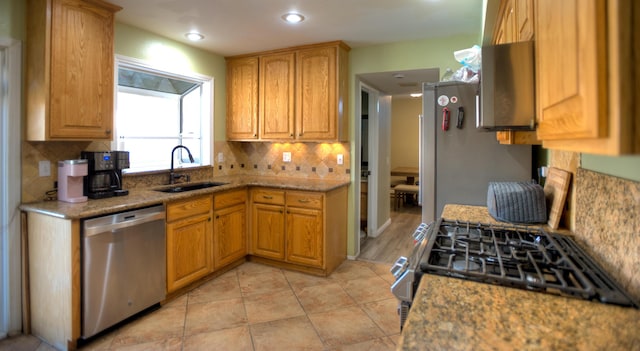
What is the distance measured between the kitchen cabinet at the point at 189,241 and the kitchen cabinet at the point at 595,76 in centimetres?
274

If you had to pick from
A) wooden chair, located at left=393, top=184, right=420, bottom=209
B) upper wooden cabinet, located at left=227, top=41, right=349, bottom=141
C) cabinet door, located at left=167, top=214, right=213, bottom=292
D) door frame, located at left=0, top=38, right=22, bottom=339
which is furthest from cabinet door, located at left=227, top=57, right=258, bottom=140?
wooden chair, located at left=393, top=184, right=420, bottom=209

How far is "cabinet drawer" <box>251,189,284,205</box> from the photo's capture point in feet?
11.8

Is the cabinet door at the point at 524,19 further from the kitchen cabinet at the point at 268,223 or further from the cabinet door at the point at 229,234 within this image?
the cabinet door at the point at 229,234

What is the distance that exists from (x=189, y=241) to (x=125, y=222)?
0.70 metres

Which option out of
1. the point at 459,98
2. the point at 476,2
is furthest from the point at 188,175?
the point at 476,2

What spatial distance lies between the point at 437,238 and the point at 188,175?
294 cm

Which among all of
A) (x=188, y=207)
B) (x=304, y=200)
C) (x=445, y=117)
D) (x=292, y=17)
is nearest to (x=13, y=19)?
(x=188, y=207)

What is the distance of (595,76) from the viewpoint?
569mm

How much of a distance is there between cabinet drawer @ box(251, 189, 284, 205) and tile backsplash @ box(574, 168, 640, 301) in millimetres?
2583

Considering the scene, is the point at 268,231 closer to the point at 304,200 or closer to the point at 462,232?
the point at 304,200

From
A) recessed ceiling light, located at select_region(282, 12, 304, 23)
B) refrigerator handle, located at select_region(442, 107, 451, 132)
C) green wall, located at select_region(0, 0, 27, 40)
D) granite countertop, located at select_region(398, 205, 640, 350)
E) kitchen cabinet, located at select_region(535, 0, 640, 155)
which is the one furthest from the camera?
recessed ceiling light, located at select_region(282, 12, 304, 23)

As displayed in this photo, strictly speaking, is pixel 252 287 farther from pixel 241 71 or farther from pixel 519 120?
pixel 519 120

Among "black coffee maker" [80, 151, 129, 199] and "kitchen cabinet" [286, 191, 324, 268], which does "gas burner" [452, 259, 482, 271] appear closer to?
"kitchen cabinet" [286, 191, 324, 268]

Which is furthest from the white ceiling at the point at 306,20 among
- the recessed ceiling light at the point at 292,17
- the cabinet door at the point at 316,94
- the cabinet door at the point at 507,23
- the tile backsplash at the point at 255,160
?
the tile backsplash at the point at 255,160
